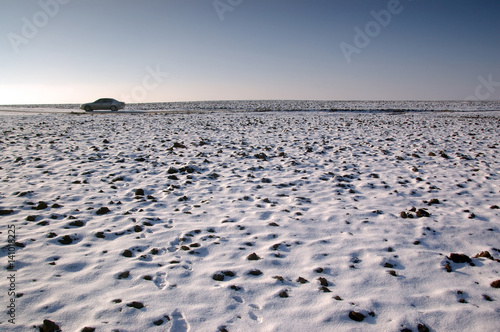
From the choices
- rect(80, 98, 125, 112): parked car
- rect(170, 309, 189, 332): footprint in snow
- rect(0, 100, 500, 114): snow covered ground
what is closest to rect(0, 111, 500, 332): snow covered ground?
rect(170, 309, 189, 332): footprint in snow

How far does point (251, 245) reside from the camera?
406 cm

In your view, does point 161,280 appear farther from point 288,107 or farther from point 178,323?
point 288,107

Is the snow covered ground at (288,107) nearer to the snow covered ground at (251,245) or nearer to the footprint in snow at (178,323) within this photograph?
the snow covered ground at (251,245)

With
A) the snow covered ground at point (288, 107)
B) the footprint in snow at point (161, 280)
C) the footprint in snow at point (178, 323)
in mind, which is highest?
the snow covered ground at point (288, 107)

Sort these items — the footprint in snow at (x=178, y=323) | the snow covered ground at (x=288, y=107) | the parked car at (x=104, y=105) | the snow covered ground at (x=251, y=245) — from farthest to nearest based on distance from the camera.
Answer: the snow covered ground at (x=288, y=107) < the parked car at (x=104, y=105) < the snow covered ground at (x=251, y=245) < the footprint in snow at (x=178, y=323)

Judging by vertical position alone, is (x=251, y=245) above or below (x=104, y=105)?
below

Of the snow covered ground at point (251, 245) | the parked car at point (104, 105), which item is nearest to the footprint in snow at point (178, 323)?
the snow covered ground at point (251, 245)

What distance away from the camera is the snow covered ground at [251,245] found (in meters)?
2.76

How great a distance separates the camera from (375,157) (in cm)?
932

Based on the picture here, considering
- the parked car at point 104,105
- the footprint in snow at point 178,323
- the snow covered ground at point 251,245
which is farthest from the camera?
the parked car at point 104,105

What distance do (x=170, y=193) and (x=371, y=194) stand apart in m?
4.56

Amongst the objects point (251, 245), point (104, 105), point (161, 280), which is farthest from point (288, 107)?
point (161, 280)

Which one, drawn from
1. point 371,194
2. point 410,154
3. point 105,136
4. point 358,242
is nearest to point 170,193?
point 358,242

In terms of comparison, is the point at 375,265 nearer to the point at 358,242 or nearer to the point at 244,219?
the point at 358,242
